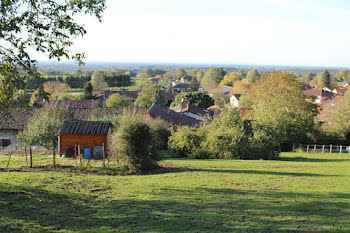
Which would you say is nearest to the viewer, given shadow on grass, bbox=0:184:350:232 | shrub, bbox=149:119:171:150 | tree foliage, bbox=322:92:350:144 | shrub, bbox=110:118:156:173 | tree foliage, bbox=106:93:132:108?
shadow on grass, bbox=0:184:350:232

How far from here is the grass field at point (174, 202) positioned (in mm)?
→ 9984

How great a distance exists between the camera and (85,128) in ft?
89.6

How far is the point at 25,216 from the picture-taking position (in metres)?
10.7

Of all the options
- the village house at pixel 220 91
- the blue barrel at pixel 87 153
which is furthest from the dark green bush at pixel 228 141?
the village house at pixel 220 91

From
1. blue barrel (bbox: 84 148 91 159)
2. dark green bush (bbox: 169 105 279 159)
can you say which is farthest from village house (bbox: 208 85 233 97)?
blue barrel (bbox: 84 148 91 159)

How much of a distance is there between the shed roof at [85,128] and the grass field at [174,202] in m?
8.19

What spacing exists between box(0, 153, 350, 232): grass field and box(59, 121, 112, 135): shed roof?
819 cm

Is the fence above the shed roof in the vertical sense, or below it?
below

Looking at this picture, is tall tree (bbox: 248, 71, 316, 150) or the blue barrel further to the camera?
tall tree (bbox: 248, 71, 316, 150)

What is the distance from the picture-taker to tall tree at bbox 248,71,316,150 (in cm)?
4175

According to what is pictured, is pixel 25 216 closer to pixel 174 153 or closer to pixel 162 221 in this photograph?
pixel 162 221

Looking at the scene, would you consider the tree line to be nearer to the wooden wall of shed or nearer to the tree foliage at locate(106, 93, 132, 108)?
the tree foliage at locate(106, 93, 132, 108)

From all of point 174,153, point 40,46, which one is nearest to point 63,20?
point 40,46

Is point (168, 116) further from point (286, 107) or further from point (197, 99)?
point (197, 99)
